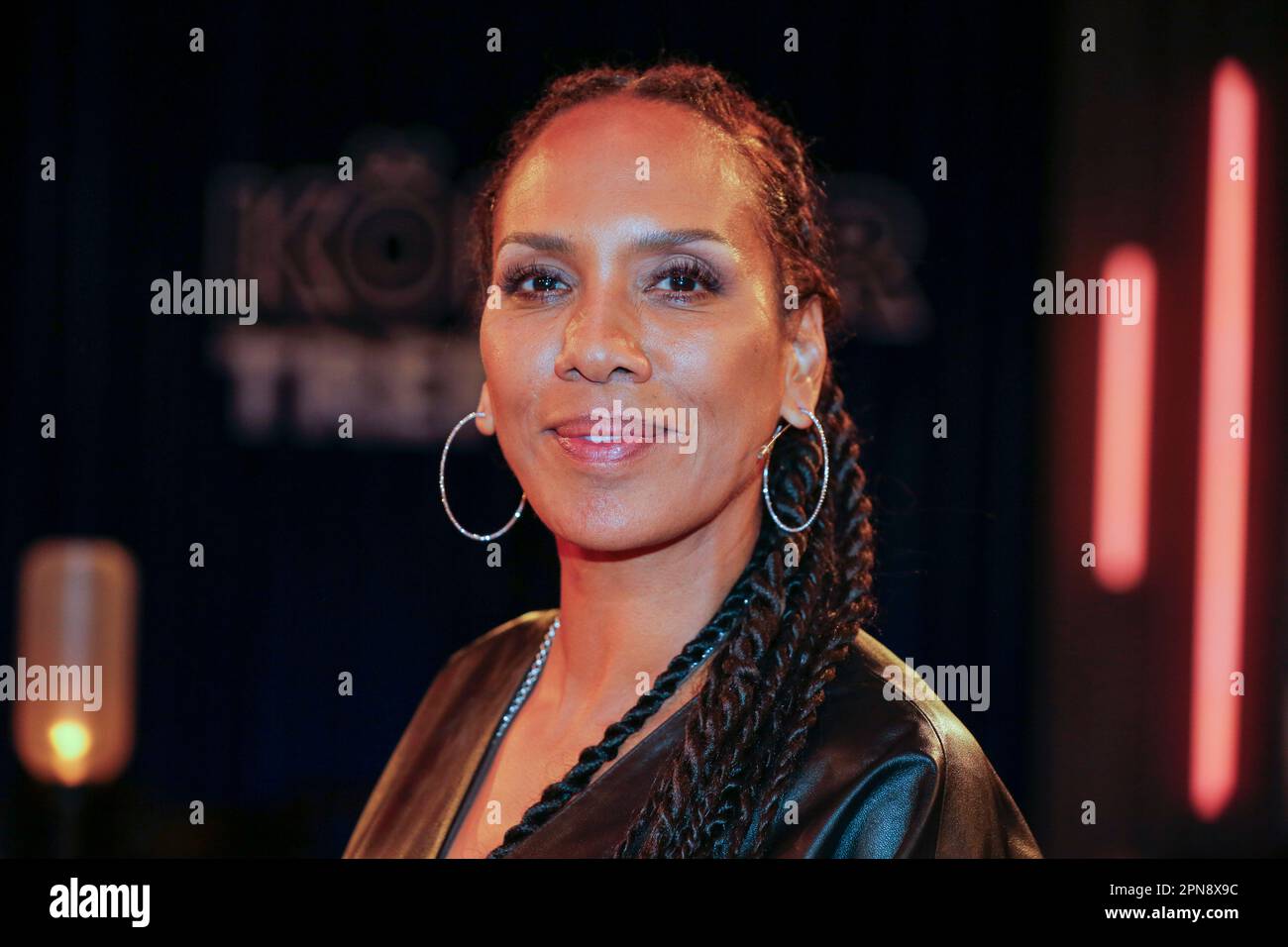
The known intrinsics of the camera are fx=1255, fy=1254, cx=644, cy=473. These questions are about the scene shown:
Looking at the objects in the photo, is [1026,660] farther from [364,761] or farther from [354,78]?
[354,78]

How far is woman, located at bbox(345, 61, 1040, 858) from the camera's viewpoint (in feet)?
3.93

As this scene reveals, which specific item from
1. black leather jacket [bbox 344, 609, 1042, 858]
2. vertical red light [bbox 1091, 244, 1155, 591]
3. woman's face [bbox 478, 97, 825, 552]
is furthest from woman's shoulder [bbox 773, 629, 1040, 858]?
vertical red light [bbox 1091, 244, 1155, 591]

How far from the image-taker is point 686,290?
1320 mm

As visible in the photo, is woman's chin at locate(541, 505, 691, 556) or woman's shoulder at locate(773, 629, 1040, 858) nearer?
woman's shoulder at locate(773, 629, 1040, 858)

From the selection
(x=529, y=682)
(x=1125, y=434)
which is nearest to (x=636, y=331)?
(x=529, y=682)

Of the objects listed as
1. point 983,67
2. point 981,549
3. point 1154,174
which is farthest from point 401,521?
point 1154,174

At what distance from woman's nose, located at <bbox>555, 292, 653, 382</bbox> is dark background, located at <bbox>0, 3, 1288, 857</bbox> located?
62.5 inches

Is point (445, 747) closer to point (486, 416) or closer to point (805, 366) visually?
point (486, 416)

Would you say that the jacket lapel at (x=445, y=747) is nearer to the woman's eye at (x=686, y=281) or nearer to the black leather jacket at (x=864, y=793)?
the black leather jacket at (x=864, y=793)

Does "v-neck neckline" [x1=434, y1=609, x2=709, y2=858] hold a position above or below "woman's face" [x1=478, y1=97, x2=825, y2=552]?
below

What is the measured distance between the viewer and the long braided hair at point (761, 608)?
1213 millimetres

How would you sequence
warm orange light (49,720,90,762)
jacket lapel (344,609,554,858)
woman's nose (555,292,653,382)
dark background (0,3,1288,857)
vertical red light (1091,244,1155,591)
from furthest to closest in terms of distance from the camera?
dark background (0,3,1288,857) → vertical red light (1091,244,1155,591) → warm orange light (49,720,90,762) → jacket lapel (344,609,554,858) → woman's nose (555,292,653,382)

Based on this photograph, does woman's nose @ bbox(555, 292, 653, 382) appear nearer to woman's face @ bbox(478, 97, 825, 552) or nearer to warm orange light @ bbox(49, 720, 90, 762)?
woman's face @ bbox(478, 97, 825, 552)

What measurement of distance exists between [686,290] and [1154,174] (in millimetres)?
2050
